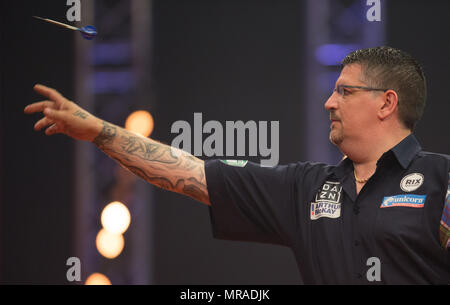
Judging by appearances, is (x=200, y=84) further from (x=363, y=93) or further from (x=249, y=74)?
(x=363, y=93)

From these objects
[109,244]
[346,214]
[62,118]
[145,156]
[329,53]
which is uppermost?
[329,53]

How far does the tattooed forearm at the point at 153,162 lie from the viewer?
1806 millimetres

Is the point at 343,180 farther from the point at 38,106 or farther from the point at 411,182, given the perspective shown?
the point at 38,106

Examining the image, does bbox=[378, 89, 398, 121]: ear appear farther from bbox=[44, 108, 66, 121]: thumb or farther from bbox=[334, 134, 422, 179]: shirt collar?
bbox=[44, 108, 66, 121]: thumb

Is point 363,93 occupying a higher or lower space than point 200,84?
lower

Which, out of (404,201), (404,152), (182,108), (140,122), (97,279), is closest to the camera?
(404,201)

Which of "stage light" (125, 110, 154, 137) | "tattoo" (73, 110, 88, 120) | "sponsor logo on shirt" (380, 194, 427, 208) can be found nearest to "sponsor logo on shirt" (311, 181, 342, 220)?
"sponsor logo on shirt" (380, 194, 427, 208)

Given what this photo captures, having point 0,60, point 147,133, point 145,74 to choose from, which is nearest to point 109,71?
point 145,74

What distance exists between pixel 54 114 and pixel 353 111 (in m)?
1.09

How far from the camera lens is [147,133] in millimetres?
4027

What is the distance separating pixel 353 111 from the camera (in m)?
1.85

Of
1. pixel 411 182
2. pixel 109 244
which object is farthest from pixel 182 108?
pixel 411 182

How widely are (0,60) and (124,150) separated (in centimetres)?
281

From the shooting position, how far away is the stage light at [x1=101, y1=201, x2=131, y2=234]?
3.88 m
